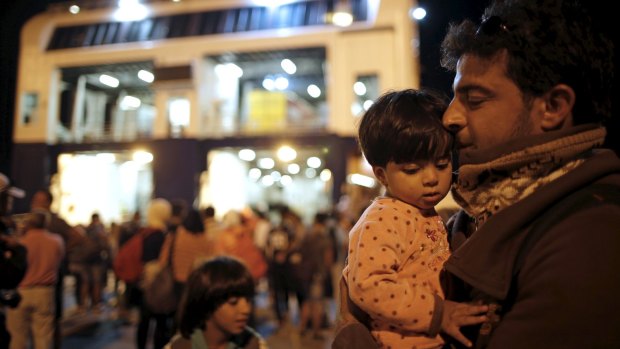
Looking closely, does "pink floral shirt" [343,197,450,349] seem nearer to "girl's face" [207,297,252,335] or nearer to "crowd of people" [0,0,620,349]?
"crowd of people" [0,0,620,349]

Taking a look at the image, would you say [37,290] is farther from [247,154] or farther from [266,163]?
[266,163]

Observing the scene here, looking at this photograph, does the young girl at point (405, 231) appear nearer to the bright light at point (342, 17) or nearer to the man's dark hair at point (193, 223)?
the man's dark hair at point (193, 223)

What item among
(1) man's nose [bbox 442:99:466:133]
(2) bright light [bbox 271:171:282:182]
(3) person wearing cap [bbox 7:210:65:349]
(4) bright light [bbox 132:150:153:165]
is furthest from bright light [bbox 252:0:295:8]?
(1) man's nose [bbox 442:99:466:133]

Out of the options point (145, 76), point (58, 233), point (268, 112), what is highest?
point (145, 76)

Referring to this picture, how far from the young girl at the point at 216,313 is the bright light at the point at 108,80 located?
2339 cm

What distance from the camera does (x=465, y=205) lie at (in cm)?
127

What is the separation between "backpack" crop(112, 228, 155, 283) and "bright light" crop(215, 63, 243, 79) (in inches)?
624

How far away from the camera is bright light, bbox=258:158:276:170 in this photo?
77.2 ft

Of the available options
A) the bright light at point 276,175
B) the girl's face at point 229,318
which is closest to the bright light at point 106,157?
the bright light at point 276,175

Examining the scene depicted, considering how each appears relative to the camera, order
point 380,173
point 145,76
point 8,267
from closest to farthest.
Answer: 1. point 380,173
2. point 8,267
3. point 145,76

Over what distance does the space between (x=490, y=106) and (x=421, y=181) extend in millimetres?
356

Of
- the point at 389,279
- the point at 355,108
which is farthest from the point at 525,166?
the point at 355,108

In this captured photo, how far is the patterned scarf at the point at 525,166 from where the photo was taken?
1080mm

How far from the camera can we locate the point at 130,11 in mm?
22734
